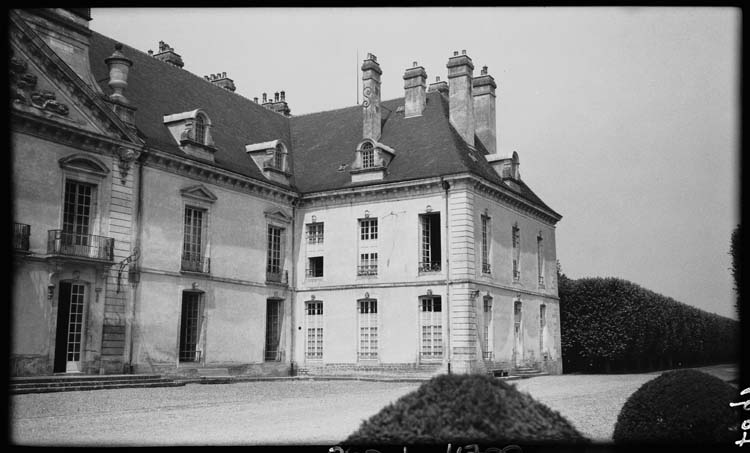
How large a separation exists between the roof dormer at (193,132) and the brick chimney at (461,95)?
9368 mm

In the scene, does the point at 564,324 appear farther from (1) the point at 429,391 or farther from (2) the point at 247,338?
(1) the point at 429,391

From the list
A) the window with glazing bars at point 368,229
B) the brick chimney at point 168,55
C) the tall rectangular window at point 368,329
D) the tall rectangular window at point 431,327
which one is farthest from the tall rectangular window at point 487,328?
the brick chimney at point 168,55

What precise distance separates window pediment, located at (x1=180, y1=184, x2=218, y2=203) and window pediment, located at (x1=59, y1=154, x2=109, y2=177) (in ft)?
9.84

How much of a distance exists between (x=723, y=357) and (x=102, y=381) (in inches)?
1523

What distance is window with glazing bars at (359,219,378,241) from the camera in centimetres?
2609

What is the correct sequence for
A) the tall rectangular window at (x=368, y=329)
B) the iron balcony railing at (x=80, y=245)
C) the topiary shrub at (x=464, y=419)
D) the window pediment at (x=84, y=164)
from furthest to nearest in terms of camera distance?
the tall rectangular window at (x=368, y=329)
the window pediment at (x=84, y=164)
the iron balcony railing at (x=80, y=245)
the topiary shrub at (x=464, y=419)

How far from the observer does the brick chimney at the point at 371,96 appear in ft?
89.7

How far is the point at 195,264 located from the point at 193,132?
13.6 feet

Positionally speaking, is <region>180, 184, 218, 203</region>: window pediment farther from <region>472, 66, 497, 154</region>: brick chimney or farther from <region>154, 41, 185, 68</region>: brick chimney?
<region>472, 66, 497, 154</region>: brick chimney

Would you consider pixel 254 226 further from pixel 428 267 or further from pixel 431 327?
pixel 431 327

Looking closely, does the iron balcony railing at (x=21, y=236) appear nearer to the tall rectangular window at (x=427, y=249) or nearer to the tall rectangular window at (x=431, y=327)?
the tall rectangular window at (x=427, y=249)

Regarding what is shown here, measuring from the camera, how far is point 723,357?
4434 cm

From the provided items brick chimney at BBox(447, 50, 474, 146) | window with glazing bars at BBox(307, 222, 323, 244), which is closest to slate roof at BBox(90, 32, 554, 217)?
brick chimney at BBox(447, 50, 474, 146)

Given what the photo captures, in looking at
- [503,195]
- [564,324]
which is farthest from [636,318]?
[503,195]
